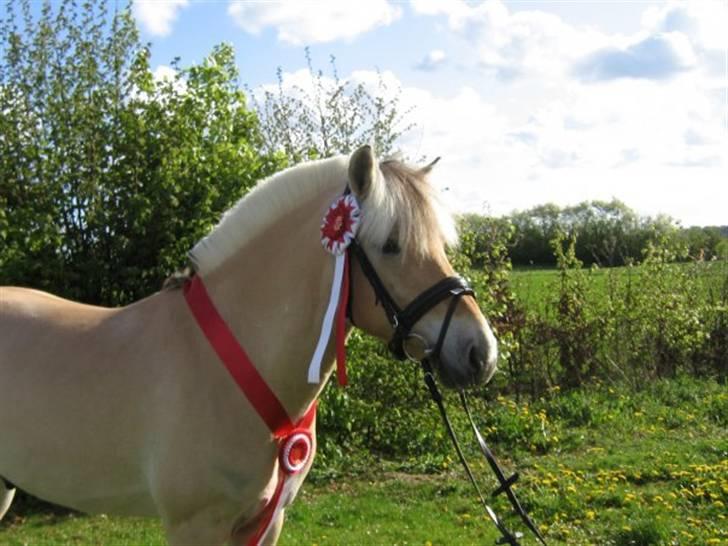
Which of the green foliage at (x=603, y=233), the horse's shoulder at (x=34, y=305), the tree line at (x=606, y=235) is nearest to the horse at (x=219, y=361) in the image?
the horse's shoulder at (x=34, y=305)

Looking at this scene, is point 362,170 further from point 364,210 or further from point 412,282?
point 412,282

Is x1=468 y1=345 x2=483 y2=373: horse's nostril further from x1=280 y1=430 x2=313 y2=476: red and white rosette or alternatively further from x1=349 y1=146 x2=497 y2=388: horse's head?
x1=280 y1=430 x2=313 y2=476: red and white rosette

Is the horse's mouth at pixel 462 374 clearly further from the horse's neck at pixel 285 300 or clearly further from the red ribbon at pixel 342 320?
the horse's neck at pixel 285 300

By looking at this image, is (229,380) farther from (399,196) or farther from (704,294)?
(704,294)

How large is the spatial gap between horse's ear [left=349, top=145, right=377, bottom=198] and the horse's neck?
0.21 metres

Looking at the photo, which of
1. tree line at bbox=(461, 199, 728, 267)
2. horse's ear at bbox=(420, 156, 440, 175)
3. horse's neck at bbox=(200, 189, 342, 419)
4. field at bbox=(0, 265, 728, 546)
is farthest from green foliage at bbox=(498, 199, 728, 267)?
horse's neck at bbox=(200, 189, 342, 419)

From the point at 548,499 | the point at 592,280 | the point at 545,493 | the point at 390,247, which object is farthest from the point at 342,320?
the point at 592,280

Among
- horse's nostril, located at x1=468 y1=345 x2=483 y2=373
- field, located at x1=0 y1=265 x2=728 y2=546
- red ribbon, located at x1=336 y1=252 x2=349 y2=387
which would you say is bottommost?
field, located at x1=0 y1=265 x2=728 y2=546

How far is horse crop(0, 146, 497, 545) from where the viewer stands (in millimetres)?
2820

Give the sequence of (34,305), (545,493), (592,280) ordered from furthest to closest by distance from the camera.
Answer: (592,280)
(545,493)
(34,305)

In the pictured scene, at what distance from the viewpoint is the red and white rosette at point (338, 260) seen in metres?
2.83

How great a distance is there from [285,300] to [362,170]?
59cm

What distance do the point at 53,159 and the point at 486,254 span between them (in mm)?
5647

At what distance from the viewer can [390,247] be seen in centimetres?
285
